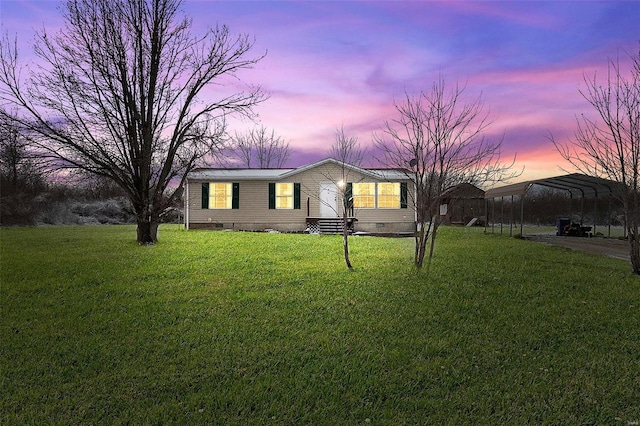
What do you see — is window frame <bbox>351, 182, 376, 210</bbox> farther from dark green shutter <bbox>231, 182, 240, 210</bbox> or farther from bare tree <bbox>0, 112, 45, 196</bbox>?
bare tree <bbox>0, 112, 45, 196</bbox>

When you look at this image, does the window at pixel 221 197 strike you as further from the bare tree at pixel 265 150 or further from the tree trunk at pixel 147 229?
the bare tree at pixel 265 150

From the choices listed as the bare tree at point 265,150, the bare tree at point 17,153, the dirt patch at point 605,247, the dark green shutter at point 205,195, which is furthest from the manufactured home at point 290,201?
the bare tree at point 265,150

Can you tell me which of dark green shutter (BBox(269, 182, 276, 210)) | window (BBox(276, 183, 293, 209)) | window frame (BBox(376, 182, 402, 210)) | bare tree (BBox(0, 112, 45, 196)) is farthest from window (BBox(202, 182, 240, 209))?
bare tree (BBox(0, 112, 45, 196))

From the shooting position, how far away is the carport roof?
51.1 feet

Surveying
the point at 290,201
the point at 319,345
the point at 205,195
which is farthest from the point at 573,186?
the point at 319,345

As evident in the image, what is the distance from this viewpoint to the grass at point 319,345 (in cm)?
354

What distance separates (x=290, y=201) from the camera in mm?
21484

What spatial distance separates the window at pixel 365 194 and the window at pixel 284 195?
2903 millimetres

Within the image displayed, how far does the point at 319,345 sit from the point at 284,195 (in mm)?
17010

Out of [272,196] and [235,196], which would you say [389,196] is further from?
[235,196]

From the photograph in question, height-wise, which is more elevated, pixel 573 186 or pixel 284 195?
pixel 573 186

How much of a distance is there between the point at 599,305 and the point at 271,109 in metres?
11.4

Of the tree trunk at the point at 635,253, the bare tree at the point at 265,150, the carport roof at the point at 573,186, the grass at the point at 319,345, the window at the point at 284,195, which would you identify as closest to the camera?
the grass at the point at 319,345

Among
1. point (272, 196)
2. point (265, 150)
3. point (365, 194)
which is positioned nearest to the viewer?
point (365, 194)
